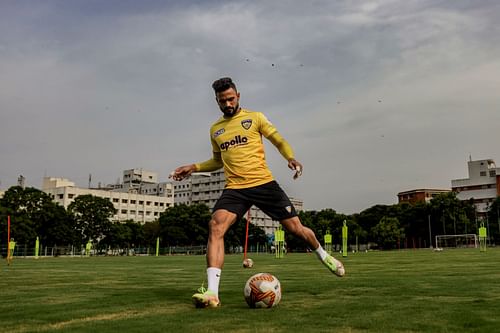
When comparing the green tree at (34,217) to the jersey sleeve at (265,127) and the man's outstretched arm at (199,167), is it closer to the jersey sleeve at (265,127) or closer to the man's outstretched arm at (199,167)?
the man's outstretched arm at (199,167)

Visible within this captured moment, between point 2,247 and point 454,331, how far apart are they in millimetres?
67585

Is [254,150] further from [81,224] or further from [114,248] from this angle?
[114,248]

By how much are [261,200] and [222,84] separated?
1.69 metres

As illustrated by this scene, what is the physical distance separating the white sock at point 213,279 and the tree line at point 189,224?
213 feet

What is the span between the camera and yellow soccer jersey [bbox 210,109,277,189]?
7.04m

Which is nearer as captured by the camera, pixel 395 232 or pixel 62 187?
pixel 395 232

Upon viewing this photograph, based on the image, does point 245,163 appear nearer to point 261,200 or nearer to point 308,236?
point 261,200

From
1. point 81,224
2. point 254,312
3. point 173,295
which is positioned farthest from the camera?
point 81,224

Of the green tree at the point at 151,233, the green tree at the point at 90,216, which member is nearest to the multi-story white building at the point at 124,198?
the green tree at the point at 151,233

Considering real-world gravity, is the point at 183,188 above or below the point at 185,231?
above

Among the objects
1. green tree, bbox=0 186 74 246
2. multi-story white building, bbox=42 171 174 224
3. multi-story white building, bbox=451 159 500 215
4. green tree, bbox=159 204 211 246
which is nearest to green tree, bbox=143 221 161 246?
green tree, bbox=159 204 211 246

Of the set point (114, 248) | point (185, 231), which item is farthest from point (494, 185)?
point (114, 248)

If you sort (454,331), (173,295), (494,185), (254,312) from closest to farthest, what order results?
(454,331)
(254,312)
(173,295)
(494,185)

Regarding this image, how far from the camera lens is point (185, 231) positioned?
91.4 meters
